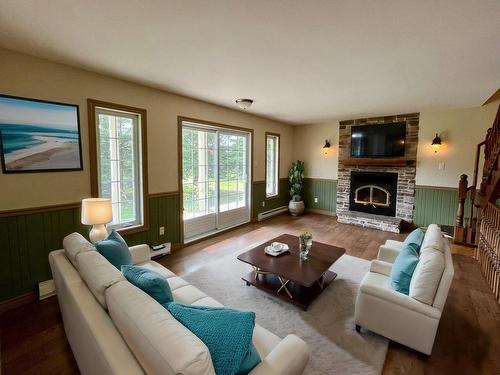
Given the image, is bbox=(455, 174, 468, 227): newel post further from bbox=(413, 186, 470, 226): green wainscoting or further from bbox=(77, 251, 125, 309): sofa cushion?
bbox=(77, 251, 125, 309): sofa cushion

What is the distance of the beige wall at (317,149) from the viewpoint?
244 inches

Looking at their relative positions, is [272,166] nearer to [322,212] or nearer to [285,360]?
[322,212]

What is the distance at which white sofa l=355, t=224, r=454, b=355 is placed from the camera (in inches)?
68.2

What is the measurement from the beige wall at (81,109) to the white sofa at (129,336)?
50.4 inches

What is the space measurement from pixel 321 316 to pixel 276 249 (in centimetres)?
84

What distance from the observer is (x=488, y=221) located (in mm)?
3314

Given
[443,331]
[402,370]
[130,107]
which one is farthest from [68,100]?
[443,331]

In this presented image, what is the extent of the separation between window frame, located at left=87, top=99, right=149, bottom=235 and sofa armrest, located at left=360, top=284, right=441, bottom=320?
2871 mm

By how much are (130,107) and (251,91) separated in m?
1.68

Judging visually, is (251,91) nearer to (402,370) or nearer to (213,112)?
(213,112)

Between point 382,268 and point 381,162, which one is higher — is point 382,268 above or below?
below

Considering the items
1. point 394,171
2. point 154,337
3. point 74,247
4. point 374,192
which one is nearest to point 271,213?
point 374,192

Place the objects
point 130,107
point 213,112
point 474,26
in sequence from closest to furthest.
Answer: point 474,26
point 130,107
point 213,112

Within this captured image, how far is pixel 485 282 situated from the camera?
9.76ft
